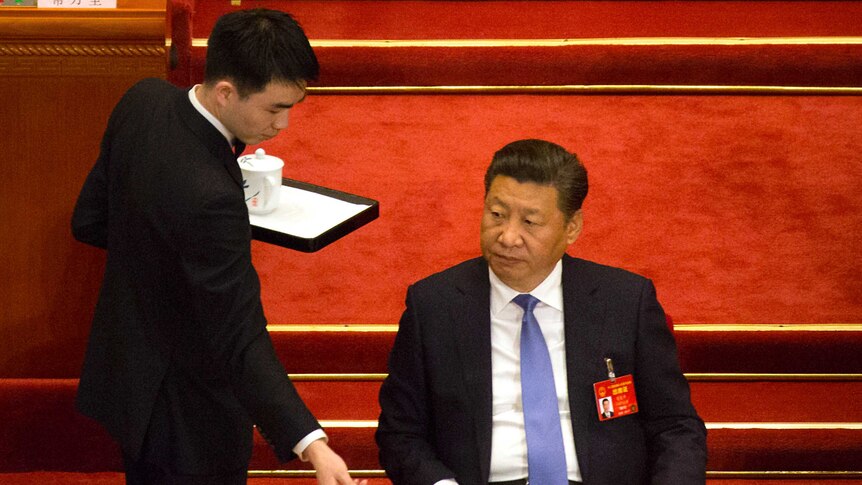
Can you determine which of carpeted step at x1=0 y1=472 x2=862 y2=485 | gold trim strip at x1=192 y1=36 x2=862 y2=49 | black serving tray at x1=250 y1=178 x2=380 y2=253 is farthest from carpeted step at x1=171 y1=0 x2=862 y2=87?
carpeted step at x1=0 y1=472 x2=862 y2=485

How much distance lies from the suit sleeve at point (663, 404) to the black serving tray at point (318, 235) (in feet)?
1.99

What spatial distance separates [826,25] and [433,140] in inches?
54.4

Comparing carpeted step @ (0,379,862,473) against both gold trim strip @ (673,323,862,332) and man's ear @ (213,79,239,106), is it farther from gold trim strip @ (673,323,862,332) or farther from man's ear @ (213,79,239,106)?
man's ear @ (213,79,239,106)

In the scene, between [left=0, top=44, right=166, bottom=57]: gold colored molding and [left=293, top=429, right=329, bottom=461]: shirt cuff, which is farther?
[left=0, top=44, right=166, bottom=57]: gold colored molding

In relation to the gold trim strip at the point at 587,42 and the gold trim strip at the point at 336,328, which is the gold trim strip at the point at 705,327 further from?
the gold trim strip at the point at 587,42

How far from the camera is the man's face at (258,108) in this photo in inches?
69.7

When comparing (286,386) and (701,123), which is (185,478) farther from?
(701,123)

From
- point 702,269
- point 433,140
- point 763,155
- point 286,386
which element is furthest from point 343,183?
point 286,386

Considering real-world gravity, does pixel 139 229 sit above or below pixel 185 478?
above

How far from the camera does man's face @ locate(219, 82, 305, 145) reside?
177 cm

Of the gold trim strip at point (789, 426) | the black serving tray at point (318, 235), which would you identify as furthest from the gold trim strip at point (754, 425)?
the black serving tray at point (318, 235)

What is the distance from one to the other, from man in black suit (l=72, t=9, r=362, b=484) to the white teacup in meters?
0.33

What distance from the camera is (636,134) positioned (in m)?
3.37

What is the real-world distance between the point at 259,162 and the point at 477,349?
0.65 meters
